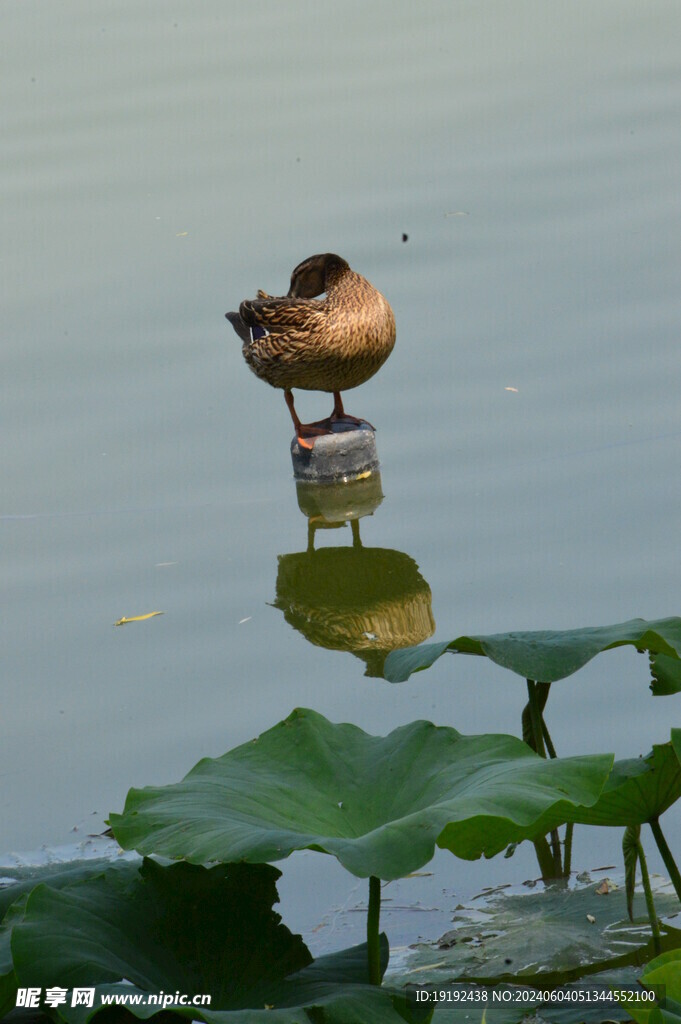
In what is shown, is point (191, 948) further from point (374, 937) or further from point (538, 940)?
point (538, 940)

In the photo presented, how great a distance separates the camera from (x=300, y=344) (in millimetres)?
A: 4789

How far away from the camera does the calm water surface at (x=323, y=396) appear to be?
340 centimetres

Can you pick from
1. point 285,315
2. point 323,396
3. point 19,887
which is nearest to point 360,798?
point 19,887

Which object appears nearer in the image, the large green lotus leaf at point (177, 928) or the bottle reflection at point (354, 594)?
the large green lotus leaf at point (177, 928)

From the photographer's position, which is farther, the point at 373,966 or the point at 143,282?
the point at 143,282

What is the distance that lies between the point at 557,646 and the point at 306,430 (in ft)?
8.38

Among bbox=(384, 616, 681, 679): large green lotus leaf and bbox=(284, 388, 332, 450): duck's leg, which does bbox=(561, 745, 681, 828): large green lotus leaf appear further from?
bbox=(284, 388, 332, 450): duck's leg

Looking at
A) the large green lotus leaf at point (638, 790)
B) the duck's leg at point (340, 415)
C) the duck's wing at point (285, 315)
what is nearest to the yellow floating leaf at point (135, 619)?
the duck's leg at point (340, 415)

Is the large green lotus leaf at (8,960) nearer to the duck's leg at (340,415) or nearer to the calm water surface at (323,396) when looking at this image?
the calm water surface at (323,396)

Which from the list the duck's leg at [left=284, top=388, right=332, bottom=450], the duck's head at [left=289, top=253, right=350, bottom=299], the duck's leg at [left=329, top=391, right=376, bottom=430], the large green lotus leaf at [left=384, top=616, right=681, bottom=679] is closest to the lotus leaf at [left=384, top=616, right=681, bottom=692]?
the large green lotus leaf at [left=384, top=616, right=681, bottom=679]

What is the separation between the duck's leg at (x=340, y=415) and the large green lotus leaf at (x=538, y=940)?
2493mm

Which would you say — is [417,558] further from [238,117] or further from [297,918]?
[238,117]

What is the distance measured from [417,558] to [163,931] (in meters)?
2.19

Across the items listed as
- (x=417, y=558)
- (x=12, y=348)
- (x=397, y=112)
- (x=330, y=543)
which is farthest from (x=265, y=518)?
(x=397, y=112)
